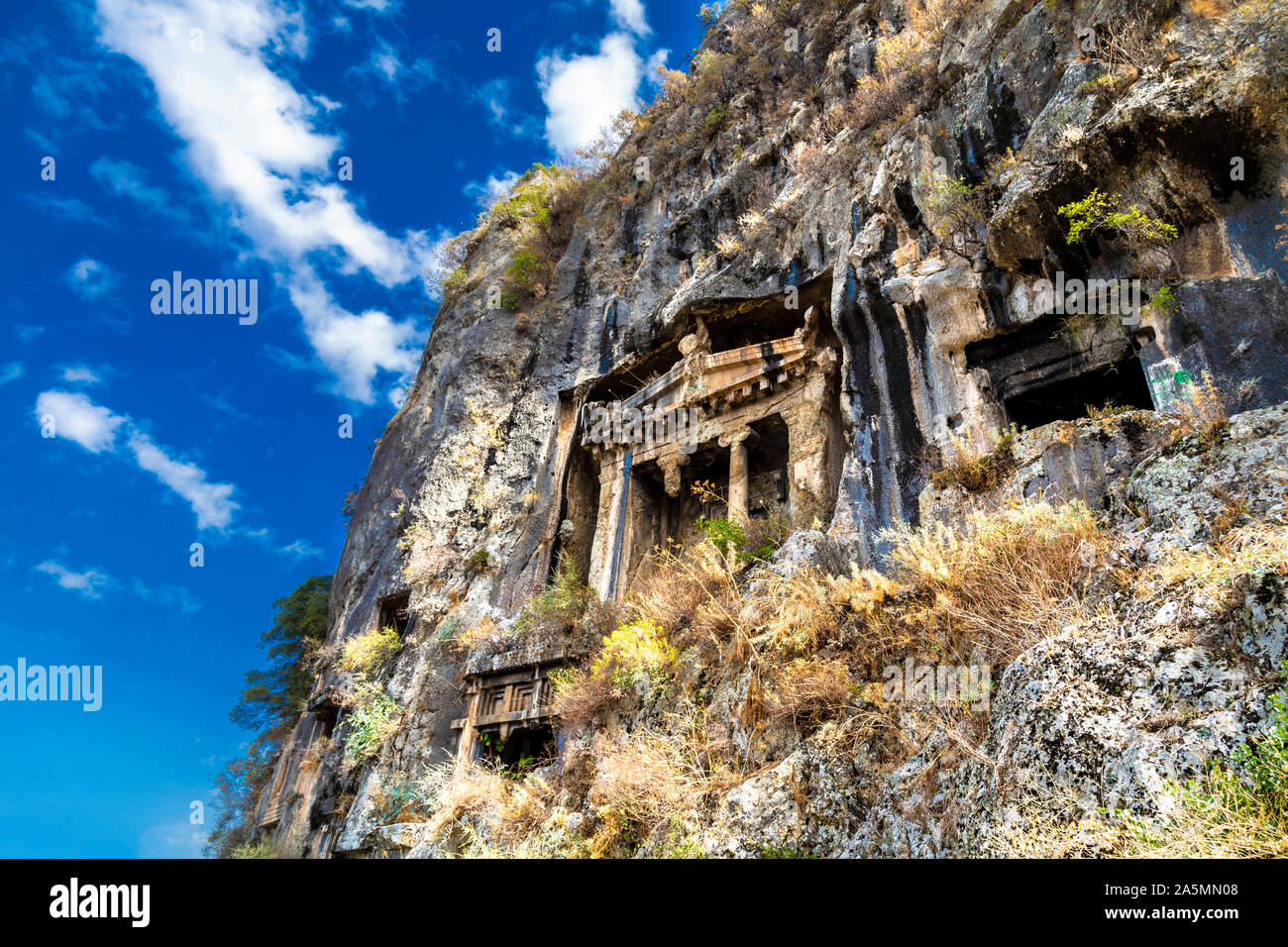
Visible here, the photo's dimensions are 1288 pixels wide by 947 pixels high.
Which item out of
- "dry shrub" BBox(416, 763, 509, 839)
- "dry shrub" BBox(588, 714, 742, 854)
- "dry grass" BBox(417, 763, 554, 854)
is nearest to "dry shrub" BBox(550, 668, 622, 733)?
"dry grass" BBox(417, 763, 554, 854)

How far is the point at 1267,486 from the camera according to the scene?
4160mm

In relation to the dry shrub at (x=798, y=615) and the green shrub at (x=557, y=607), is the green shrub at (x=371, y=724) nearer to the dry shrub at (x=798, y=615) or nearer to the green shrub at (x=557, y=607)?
the green shrub at (x=557, y=607)

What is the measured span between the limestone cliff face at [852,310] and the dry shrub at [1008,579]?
79 cm

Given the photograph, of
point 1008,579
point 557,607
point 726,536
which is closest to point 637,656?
point 726,536

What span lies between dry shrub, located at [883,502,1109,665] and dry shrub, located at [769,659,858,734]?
743 millimetres

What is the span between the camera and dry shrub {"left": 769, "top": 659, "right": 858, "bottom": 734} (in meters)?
5.38

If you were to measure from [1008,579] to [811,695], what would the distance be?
5.39 feet

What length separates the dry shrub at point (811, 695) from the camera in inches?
212

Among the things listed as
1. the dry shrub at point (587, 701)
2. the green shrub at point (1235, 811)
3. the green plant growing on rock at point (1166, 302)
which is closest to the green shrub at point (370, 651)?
the dry shrub at point (587, 701)

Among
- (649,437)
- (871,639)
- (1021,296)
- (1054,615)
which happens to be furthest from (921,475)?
(649,437)

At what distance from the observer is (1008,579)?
502cm

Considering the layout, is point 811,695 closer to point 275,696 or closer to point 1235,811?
point 1235,811
